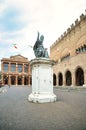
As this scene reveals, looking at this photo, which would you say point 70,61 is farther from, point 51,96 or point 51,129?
point 51,129

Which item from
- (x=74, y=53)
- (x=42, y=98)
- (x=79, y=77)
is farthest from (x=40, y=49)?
(x=79, y=77)

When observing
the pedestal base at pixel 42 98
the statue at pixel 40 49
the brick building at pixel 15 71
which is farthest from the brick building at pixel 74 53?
the brick building at pixel 15 71

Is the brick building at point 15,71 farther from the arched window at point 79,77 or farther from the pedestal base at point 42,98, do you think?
the pedestal base at point 42,98

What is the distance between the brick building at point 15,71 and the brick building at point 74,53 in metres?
32.8

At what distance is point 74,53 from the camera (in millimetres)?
27875

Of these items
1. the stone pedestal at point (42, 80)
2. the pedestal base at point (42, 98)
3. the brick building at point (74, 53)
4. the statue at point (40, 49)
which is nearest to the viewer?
the pedestal base at point (42, 98)

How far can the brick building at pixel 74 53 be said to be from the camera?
24.9m

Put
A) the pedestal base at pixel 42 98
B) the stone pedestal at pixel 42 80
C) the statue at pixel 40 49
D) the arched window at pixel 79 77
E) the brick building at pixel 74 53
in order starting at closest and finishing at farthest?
the pedestal base at pixel 42 98, the stone pedestal at pixel 42 80, the statue at pixel 40 49, the brick building at pixel 74 53, the arched window at pixel 79 77

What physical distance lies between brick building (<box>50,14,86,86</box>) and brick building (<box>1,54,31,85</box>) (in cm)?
3280

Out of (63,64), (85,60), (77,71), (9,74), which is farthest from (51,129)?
(9,74)

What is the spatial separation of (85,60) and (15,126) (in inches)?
833

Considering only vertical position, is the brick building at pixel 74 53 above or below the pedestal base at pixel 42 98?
above

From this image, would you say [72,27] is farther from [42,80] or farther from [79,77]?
[42,80]

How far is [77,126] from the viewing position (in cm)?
358
